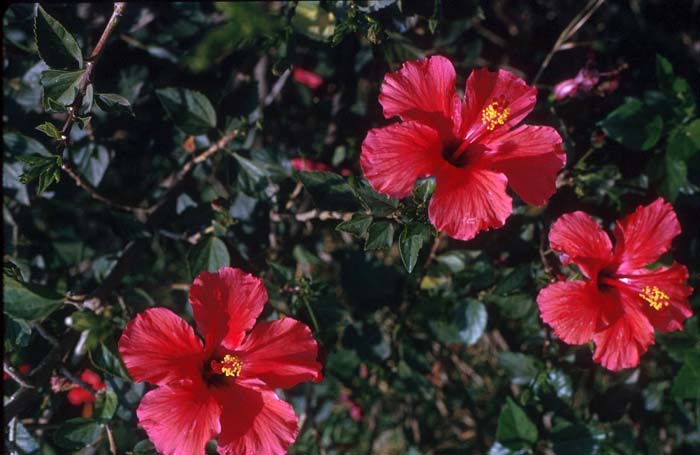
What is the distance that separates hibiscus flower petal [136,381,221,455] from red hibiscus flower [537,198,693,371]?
0.86 metres

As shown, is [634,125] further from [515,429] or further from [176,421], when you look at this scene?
[176,421]

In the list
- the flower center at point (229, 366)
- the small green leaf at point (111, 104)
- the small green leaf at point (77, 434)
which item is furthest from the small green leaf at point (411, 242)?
the small green leaf at point (77, 434)

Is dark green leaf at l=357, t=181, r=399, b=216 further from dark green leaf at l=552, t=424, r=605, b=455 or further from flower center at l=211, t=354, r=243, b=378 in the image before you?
dark green leaf at l=552, t=424, r=605, b=455

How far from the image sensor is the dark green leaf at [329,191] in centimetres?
169

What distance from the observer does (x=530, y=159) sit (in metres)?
1.59

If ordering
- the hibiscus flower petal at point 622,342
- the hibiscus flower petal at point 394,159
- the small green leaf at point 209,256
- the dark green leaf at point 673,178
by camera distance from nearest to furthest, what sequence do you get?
the hibiscus flower petal at point 394,159 < the hibiscus flower petal at point 622,342 < the small green leaf at point 209,256 < the dark green leaf at point 673,178

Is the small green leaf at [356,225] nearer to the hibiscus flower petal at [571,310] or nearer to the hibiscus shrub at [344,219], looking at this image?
the hibiscus shrub at [344,219]

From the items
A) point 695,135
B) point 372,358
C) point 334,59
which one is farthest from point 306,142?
point 695,135

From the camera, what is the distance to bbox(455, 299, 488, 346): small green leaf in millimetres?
2127

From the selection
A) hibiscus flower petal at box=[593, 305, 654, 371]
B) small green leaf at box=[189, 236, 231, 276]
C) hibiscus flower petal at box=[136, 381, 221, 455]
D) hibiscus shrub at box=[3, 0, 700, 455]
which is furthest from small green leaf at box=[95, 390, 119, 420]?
hibiscus flower petal at box=[593, 305, 654, 371]

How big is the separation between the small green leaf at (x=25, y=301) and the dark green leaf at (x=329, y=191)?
0.70 metres

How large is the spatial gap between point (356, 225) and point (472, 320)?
0.76 meters

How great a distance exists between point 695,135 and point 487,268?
71 cm

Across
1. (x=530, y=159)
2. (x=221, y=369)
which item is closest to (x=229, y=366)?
(x=221, y=369)
